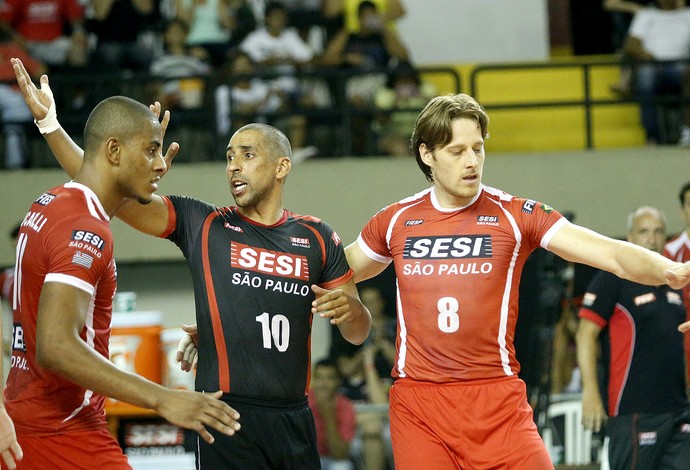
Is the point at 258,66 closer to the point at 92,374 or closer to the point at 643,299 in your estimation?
the point at 643,299

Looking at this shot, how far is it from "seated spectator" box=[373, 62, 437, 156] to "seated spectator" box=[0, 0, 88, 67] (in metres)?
3.09

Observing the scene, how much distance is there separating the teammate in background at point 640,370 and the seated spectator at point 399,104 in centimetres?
415

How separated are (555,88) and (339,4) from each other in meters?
2.74

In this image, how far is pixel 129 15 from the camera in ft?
37.4

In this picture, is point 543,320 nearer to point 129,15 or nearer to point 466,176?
point 466,176

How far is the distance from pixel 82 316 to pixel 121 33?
792cm

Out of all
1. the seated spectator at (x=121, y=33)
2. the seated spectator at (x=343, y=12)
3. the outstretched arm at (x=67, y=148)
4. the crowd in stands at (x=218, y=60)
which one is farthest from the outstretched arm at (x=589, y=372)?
the seated spectator at (x=121, y=33)

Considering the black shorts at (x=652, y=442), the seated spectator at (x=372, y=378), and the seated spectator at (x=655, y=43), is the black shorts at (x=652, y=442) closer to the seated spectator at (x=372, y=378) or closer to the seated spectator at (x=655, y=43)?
the seated spectator at (x=372, y=378)

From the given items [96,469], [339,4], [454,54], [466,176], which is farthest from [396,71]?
[96,469]

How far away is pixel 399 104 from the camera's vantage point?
1112cm

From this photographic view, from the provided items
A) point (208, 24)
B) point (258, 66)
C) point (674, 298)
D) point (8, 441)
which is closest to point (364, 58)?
point (258, 66)

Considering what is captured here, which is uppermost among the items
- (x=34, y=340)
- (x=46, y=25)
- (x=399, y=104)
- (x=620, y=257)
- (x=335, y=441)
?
(x=46, y=25)

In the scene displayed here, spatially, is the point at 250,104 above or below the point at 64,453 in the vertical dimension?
above

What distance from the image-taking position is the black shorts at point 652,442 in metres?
6.95
